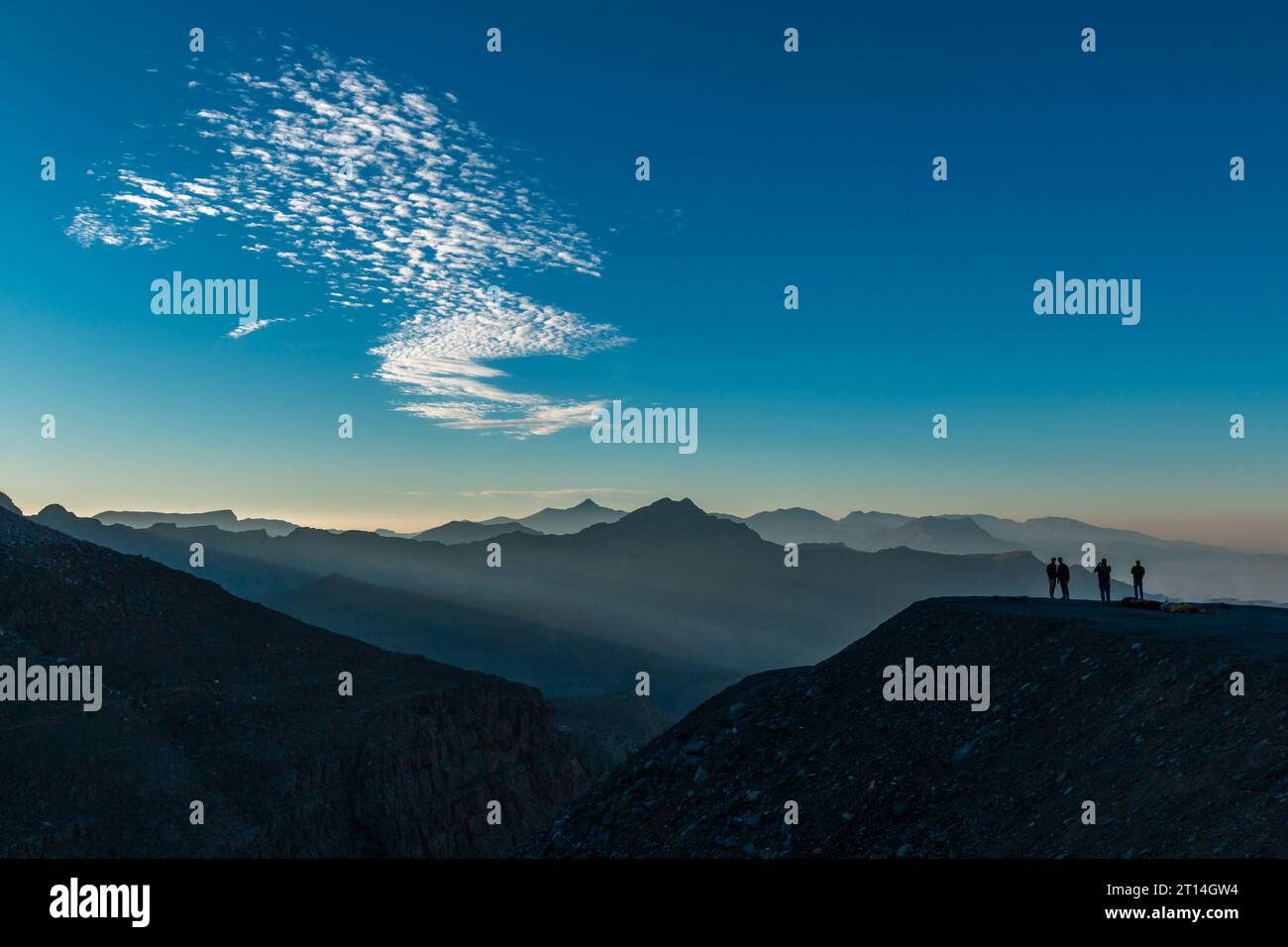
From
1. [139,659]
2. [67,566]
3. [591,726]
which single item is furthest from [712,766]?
[591,726]

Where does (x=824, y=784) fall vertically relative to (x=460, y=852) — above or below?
above

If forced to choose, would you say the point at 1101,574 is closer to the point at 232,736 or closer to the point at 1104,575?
the point at 1104,575

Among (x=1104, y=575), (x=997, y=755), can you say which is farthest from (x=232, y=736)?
(x=1104, y=575)

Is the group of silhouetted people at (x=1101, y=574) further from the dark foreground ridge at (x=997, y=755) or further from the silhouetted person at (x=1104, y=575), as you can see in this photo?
→ the dark foreground ridge at (x=997, y=755)

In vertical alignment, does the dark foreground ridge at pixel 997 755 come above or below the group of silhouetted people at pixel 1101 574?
below

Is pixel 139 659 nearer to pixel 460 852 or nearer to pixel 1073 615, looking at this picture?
pixel 460 852

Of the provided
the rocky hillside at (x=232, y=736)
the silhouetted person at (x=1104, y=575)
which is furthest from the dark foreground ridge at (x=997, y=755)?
the rocky hillside at (x=232, y=736)
